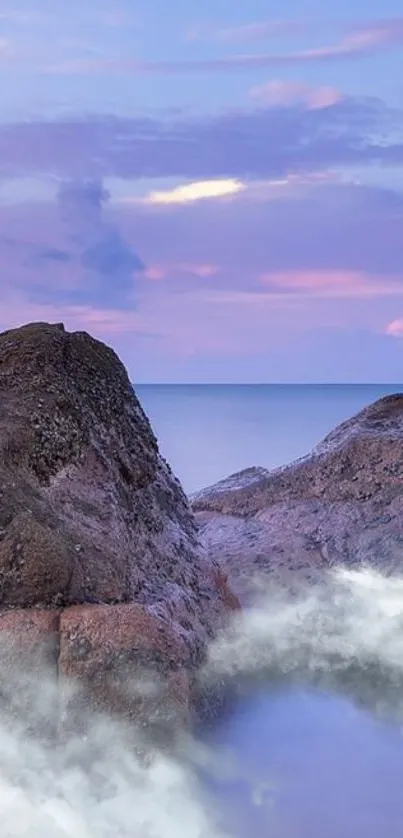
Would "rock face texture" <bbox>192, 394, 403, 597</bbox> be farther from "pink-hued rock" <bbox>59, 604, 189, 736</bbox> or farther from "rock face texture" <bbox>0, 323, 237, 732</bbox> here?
"pink-hued rock" <bbox>59, 604, 189, 736</bbox>

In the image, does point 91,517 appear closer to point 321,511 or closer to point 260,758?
point 260,758

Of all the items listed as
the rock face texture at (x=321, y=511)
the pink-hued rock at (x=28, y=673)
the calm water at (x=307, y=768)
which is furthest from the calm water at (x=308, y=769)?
the rock face texture at (x=321, y=511)

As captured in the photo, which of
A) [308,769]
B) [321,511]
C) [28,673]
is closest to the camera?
[28,673]

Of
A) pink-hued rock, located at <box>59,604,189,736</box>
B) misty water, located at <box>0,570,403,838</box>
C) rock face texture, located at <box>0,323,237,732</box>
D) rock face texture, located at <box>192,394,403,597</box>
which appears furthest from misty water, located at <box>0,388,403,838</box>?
rock face texture, located at <box>192,394,403,597</box>

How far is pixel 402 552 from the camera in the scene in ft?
26.9

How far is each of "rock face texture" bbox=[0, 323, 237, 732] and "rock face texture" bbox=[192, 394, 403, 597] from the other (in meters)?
1.75

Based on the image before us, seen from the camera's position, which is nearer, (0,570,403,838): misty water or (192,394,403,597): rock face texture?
(0,570,403,838): misty water

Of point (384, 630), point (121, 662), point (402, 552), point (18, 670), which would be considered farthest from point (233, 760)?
point (402, 552)

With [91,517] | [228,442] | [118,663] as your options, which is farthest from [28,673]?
[228,442]

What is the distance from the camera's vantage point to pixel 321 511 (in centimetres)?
898

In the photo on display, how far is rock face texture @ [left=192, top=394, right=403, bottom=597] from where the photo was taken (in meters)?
8.27

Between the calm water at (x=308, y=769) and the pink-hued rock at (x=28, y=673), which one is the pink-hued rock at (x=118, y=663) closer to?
the pink-hued rock at (x=28, y=673)

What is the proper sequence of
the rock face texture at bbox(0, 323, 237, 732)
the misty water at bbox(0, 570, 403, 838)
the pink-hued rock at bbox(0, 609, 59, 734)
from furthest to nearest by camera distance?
the rock face texture at bbox(0, 323, 237, 732), the pink-hued rock at bbox(0, 609, 59, 734), the misty water at bbox(0, 570, 403, 838)

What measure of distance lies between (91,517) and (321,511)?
4.00 m
